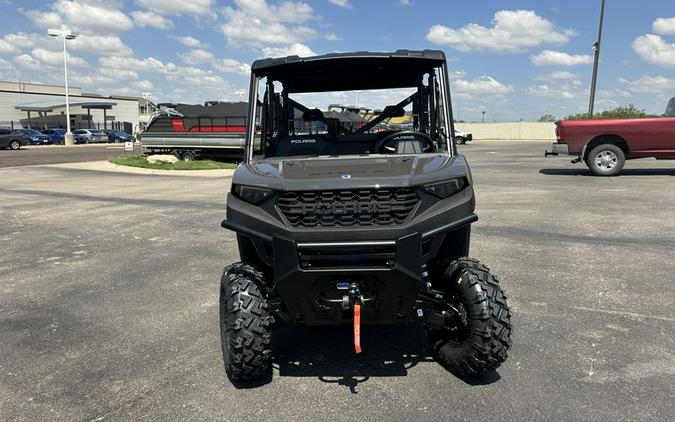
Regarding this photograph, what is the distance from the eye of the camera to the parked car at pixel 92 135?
49.3 metres

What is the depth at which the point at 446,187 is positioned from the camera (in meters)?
3.20

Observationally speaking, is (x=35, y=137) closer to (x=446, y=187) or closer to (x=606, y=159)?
(x=606, y=159)

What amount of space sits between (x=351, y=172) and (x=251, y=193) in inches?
25.2

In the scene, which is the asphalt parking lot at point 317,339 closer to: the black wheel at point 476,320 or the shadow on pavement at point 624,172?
the black wheel at point 476,320

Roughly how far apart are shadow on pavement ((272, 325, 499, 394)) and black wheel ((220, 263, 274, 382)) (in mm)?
375

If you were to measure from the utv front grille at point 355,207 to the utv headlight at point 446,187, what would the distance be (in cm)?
14

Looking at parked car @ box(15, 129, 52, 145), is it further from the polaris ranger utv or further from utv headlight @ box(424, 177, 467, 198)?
utv headlight @ box(424, 177, 467, 198)

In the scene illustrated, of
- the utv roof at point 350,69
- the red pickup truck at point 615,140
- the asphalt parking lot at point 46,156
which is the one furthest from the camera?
the asphalt parking lot at point 46,156

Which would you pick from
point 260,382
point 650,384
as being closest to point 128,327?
point 260,382

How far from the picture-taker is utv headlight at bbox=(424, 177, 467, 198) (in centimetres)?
314

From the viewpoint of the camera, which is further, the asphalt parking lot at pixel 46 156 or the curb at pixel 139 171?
the asphalt parking lot at pixel 46 156

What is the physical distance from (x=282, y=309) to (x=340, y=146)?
180 centimetres

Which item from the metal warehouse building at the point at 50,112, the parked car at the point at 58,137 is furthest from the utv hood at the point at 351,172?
the metal warehouse building at the point at 50,112

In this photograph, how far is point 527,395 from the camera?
126 inches
